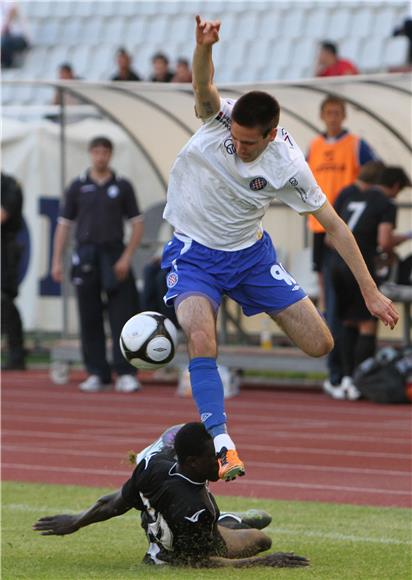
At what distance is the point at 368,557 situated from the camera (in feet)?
25.9

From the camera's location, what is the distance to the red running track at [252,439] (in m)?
10.9

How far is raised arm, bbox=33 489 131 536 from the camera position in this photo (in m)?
7.69

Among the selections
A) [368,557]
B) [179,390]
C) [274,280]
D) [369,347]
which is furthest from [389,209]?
[368,557]

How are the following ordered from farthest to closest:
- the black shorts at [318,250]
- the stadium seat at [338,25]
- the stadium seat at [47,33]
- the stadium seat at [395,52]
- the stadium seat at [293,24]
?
the stadium seat at [47,33]
the stadium seat at [293,24]
the stadium seat at [338,25]
the stadium seat at [395,52]
the black shorts at [318,250]

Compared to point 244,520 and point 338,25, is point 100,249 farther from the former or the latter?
point 338,25

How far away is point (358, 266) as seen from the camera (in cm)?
828

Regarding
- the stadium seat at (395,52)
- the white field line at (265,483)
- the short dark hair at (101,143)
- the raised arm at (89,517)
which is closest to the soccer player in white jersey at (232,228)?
the raised arm at (89,517)

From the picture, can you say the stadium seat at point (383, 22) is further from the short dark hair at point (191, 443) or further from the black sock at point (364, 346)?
the short dark hair at point (191, 443)

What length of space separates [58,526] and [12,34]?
86.0 ft

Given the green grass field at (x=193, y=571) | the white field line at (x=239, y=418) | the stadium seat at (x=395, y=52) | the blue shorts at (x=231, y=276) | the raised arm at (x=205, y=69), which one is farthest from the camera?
the stadium seat at (x=395, y=52)

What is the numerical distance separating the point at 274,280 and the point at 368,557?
176 cm

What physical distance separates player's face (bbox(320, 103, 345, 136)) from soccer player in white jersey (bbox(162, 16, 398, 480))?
7.05 meters

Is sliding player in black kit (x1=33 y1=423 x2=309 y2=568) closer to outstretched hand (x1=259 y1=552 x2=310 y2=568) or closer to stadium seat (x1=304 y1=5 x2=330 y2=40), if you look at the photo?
outstretched hand (x1=259 y1=552 x2=310 y2=568)

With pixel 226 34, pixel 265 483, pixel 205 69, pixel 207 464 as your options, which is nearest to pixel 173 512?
pixel 207 464
